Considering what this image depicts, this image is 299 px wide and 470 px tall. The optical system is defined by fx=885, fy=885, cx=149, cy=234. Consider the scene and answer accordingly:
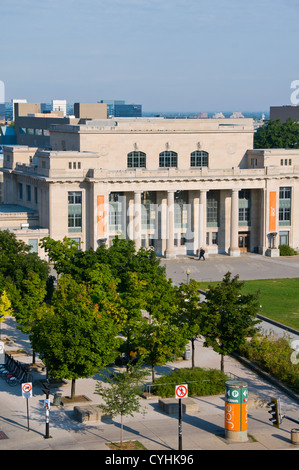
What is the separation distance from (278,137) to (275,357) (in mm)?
80843

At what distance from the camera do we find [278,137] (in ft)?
417

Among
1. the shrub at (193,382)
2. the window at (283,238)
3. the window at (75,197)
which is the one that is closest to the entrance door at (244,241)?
the window at (283,238)

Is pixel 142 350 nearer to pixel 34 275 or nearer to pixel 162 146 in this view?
pixel 34 275

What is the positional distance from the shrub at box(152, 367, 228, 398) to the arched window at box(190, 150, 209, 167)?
47652 mm

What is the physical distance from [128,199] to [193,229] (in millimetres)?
7602

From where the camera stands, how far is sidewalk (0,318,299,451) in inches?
1508

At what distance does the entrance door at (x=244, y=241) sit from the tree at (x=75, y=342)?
49141 millimetres

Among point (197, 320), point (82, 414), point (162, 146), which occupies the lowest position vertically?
point (82, 414)

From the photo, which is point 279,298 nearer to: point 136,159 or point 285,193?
point 285,193

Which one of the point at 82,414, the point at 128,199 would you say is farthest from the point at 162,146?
the point at 82,414

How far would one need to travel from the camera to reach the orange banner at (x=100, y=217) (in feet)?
278

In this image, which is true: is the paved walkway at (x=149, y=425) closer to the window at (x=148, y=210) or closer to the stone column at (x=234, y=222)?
the window at (x=148, y=210)

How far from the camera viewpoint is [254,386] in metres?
47.7

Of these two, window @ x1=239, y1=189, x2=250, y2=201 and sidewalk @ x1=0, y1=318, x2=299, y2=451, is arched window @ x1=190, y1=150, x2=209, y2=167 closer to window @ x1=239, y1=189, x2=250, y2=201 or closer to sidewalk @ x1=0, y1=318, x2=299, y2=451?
window @ x1=239, y1=189, x2=250, y2=201
